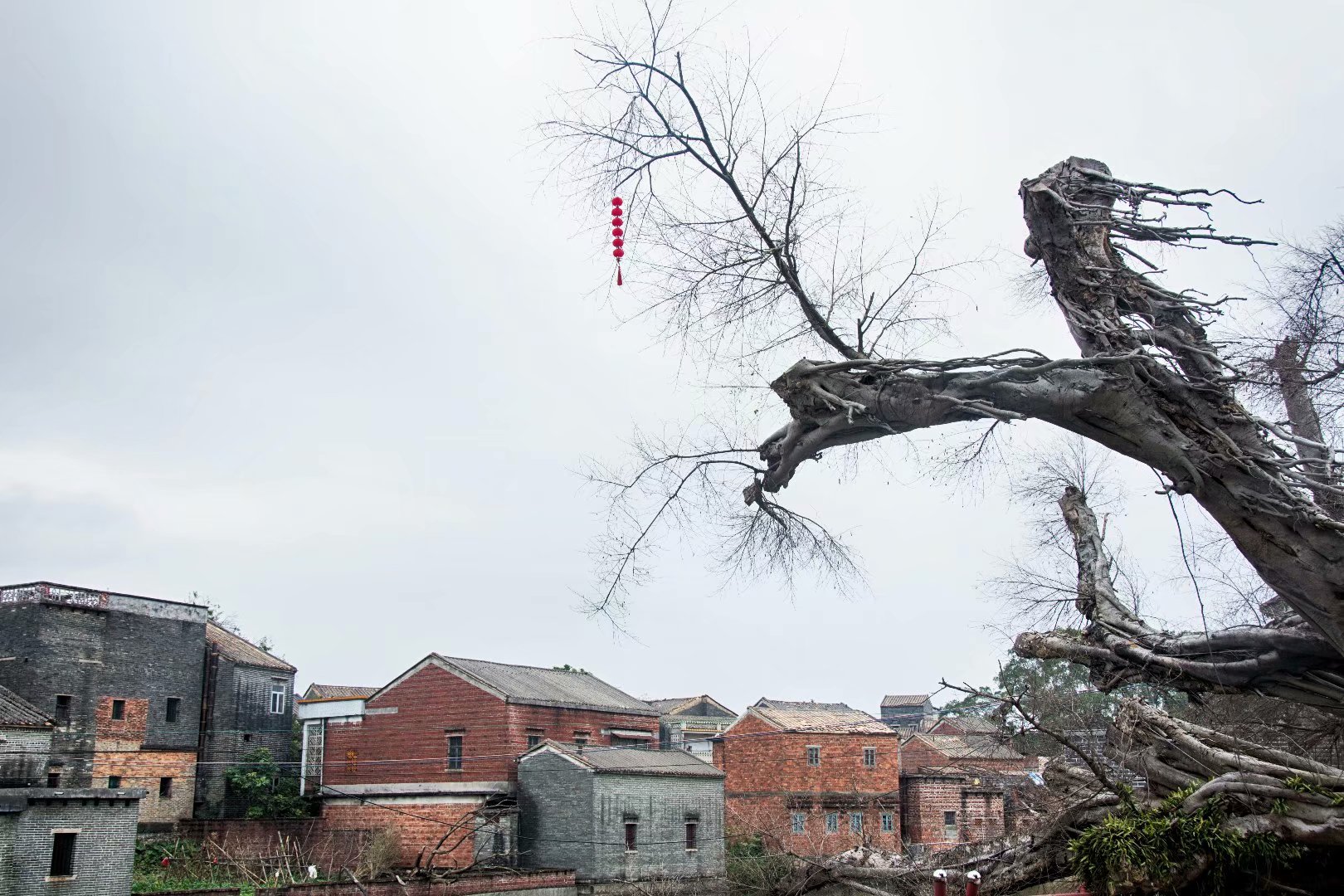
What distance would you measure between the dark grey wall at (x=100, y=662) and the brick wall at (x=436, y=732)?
4.08 m

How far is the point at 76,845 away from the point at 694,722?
2773 cm

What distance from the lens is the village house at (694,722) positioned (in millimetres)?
38781

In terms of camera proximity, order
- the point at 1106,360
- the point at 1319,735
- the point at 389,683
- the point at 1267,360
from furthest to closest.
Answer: the point at 389,683, the point at 1319,735, the point at 1267,360, the point at 1106,360

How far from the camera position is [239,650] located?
107 ft

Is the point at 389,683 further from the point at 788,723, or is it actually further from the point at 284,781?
the point at 788,723

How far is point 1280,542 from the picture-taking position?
645 cm

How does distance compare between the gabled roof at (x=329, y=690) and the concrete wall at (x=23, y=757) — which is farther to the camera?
the gabled roof at (x=329, y=690)

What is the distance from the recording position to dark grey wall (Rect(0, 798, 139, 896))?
18734mm

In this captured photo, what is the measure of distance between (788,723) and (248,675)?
626 inches

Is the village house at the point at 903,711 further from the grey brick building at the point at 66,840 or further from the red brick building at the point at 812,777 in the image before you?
the grey brick building at the point at 66,840

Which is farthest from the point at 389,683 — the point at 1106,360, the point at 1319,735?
the point at 1106,360

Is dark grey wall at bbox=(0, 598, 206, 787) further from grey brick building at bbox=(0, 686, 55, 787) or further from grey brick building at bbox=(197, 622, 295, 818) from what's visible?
grey brick building at bbox=(0, 686, 55, 787)

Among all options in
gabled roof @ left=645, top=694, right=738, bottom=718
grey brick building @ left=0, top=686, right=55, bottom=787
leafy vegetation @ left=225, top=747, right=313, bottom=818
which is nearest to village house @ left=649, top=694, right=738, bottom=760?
gabled roof @ left=645, top=694, right=738, bottom=718

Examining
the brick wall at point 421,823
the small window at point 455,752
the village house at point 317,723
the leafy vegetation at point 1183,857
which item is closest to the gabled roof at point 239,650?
the village house at point 317,723
